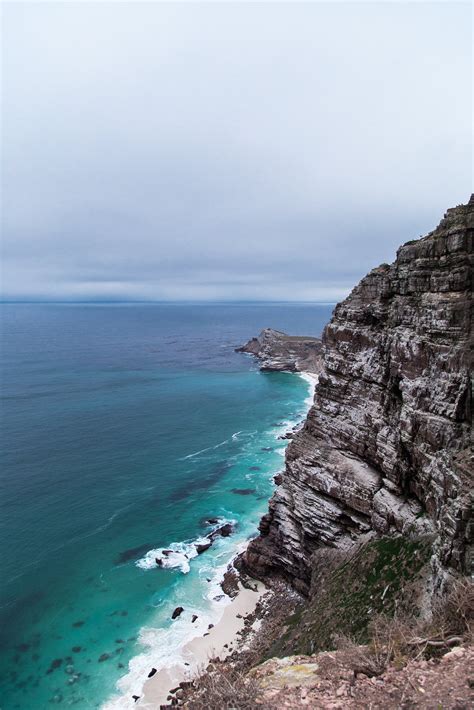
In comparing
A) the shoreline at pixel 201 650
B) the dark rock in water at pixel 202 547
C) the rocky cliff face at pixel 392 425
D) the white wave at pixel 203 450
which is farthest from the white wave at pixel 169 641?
the white wave at pixel 203 450

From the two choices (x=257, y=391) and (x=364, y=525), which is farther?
(x=257, y=391)

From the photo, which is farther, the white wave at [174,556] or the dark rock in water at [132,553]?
the dark rock in water at [132,553]

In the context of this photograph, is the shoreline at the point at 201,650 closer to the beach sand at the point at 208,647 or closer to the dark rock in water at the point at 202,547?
the beach sand at the point at 208,647

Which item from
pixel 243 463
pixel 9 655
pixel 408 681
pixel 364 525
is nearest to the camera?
pixel 408 681

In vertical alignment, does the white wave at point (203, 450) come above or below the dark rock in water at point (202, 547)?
above

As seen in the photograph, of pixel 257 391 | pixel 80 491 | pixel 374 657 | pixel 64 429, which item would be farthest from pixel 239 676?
pixel 257 391

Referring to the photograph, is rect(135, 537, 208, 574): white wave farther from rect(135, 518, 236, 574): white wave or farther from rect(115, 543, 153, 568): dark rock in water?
rect(115, 543, 153, 568): dark rock in water

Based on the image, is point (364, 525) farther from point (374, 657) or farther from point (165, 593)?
point (165, 593)

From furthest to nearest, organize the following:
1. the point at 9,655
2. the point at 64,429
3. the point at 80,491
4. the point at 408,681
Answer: the point at 64,429 → the point at 80,491 → the point at 9,655 → the point at 408,681
